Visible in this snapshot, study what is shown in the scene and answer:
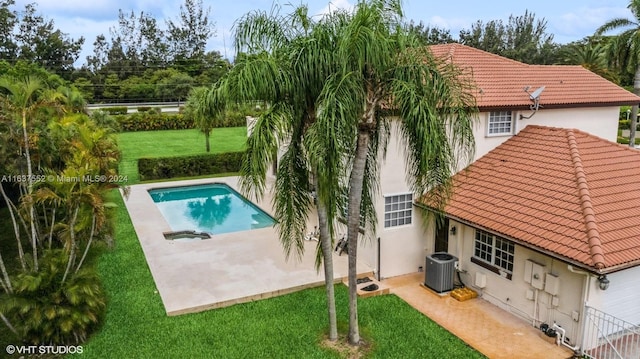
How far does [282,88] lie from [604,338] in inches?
338

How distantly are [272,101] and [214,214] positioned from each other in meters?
15.3

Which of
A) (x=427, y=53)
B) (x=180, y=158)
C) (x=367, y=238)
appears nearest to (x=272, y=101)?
(x=427, y=53)

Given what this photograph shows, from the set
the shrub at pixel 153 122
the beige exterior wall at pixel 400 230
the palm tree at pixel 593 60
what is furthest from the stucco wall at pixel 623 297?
the shrub at pixel 153 122

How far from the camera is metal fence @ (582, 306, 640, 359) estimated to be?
9.77 metres

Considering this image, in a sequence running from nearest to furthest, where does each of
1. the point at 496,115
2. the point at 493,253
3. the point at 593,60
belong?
the point at 493,253, the point at 496,115, the point at 593,60

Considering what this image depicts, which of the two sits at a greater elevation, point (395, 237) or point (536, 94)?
point (536, 94)

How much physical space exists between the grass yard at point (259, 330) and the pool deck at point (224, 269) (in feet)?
1.11

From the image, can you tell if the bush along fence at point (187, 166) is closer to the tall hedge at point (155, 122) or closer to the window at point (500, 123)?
the window at point (500, 123)

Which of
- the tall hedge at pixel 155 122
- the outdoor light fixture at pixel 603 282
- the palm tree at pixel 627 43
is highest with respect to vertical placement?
the palm tree at pixel 627 43

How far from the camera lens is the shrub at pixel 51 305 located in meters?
9.47

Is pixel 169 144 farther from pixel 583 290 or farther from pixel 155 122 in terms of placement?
pixel 583 290

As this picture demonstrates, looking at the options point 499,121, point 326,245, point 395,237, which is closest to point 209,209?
point 395,237

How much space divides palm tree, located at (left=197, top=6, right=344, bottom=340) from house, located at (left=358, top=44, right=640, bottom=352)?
2887 millimetres

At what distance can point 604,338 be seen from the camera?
9.95 metres
